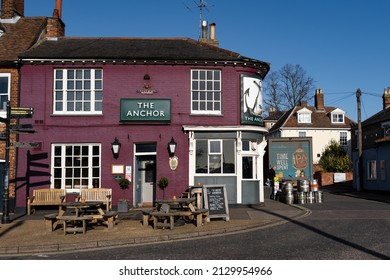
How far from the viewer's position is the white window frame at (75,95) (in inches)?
693

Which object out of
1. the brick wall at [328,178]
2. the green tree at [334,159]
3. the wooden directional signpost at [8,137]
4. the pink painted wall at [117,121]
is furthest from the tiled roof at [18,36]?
the green tree at [334,159]

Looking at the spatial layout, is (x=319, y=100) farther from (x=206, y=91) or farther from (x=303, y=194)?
(x=206, y=91)

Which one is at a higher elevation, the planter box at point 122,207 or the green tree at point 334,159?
the green tree at point 334,159

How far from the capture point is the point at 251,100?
18281 mm

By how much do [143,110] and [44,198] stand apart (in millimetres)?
5236

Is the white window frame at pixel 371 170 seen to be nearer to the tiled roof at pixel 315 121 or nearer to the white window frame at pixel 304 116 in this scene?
the tiled roof at pixel 315 121

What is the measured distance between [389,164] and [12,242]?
951 inches

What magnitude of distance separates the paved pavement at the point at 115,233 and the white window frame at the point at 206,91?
16.1 ft

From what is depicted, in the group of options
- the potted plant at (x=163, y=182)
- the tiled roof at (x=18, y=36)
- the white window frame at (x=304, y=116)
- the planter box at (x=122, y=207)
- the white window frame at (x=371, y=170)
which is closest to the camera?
the planter box at (x=122, y=207)

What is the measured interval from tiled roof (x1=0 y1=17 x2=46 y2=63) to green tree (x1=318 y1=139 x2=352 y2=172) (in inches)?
1278

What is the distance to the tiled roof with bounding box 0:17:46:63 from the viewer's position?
18.2 m

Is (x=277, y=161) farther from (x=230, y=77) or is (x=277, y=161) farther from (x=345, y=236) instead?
(x=345, y=236)

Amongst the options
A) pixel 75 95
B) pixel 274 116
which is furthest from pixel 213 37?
pixel 274 116

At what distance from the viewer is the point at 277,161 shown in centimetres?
2659
